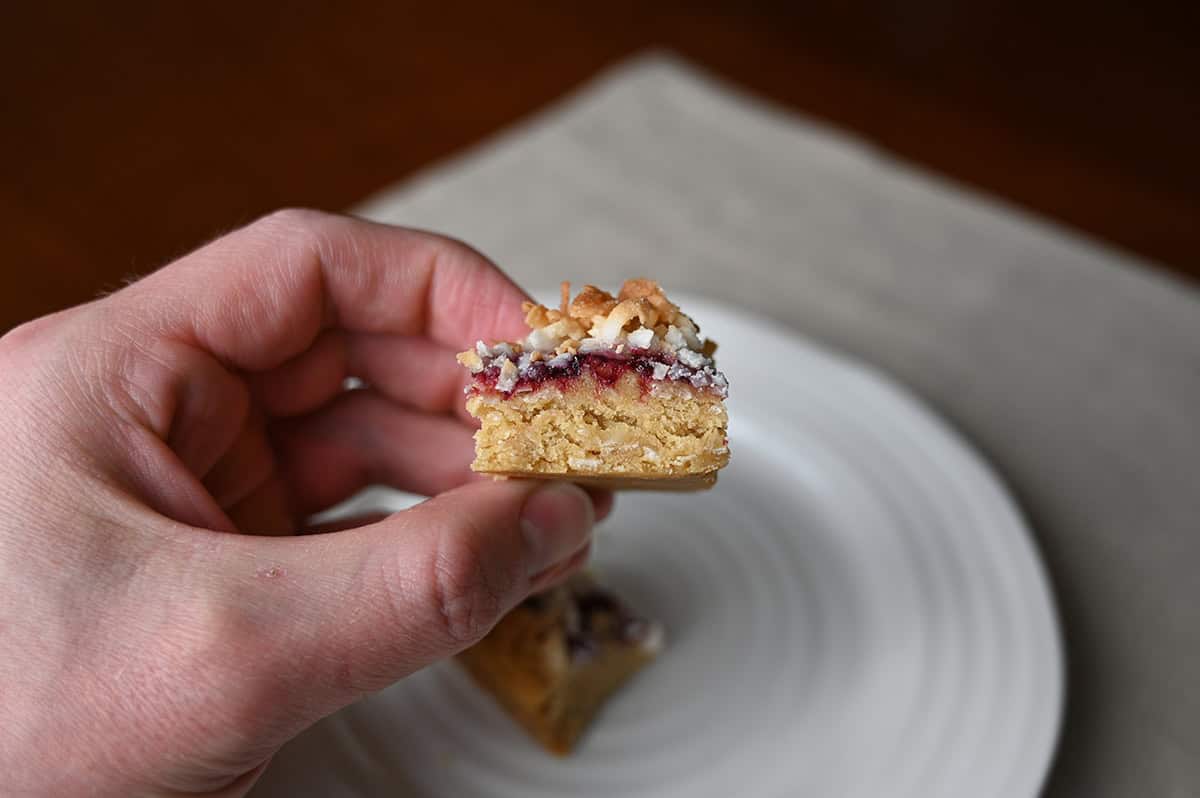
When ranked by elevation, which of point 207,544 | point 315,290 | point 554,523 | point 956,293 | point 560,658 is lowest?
point 207,544

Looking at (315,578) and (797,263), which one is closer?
(315,578)

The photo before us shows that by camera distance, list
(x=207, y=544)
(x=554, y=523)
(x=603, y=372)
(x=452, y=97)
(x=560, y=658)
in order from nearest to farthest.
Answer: (x=207, y=544) < (x=603, y=372) < (x=554, y=523) < (x=560, y=658) < (x=452, y=97)

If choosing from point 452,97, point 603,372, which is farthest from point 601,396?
point 452,97

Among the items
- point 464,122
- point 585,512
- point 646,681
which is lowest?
point 646,681

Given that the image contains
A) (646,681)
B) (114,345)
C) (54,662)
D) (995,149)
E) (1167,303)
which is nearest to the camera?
(54,662)

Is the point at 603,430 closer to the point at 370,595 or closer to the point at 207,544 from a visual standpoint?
the point at 370,595

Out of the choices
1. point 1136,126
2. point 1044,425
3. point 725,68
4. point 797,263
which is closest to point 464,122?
point 725,68

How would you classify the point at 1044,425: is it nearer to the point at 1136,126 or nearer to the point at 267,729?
the point at 1136,126

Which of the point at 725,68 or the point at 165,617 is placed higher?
the point at 725,68
